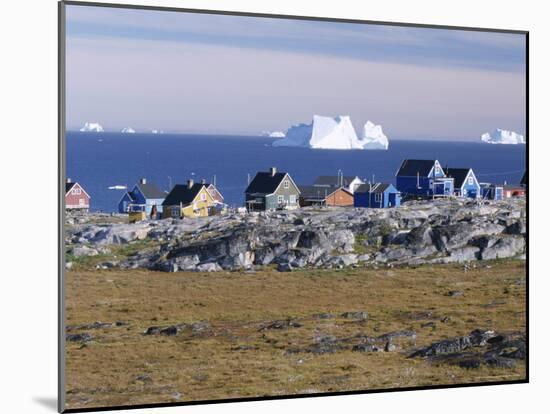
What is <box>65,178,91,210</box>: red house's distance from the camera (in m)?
10.7

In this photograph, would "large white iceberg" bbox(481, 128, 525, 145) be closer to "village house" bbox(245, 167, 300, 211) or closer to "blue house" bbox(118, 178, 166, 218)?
"village house" bbox(245, 167, 300, 211)

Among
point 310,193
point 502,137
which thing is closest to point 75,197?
point 310,193

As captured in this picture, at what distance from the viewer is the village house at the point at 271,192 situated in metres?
11.5

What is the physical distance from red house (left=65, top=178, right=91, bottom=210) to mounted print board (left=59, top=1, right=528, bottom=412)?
0.07ft

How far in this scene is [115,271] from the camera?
11.1 m

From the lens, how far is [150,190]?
36.4ft

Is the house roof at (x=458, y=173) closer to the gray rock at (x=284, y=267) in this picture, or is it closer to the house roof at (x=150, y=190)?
the gray rock at (x=284, y=267)

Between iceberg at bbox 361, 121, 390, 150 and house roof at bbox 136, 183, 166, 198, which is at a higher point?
iceberg at bbox 361, 121, 390, 150

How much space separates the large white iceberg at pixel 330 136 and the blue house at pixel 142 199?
1.32 meters

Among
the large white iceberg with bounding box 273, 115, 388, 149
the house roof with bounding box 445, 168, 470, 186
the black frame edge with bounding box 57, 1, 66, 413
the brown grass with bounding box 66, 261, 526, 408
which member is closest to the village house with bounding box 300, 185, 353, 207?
the large white iceberg with bounding box 273, 115, 388, 149

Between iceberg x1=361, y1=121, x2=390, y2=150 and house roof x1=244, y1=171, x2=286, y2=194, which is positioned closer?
house roof x1=244, y1=171, x2=286, y2=194

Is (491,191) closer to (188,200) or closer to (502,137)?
(502,137)

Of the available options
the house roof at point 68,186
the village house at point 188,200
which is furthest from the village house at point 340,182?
the house roof at point 68,186

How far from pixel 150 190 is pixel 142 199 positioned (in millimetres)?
117
